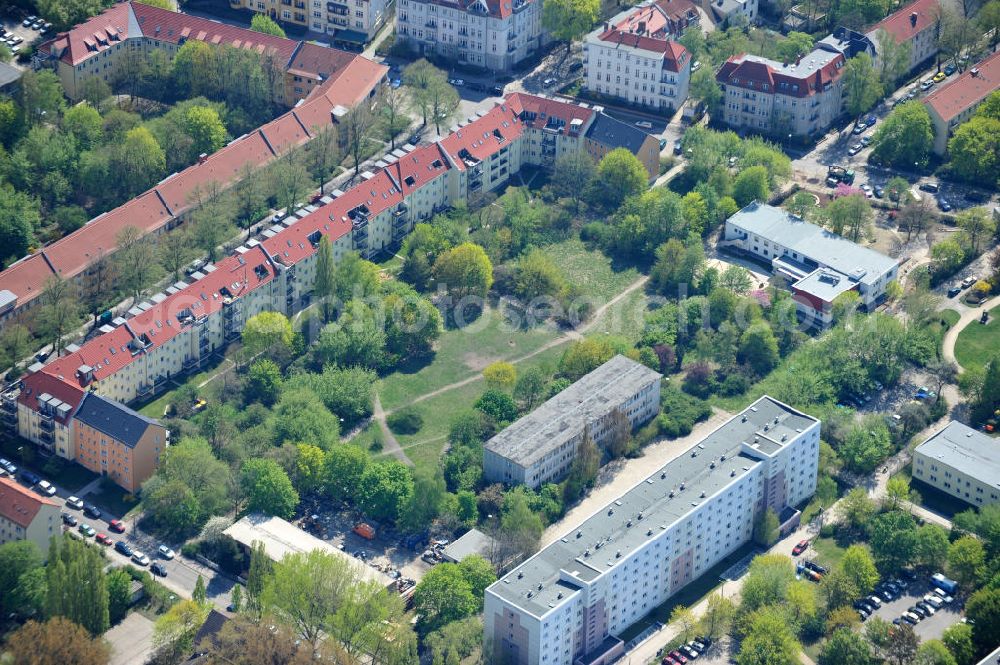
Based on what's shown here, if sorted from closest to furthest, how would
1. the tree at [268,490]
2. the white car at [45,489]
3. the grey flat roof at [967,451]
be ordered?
the tree at [268,490], the white car at [45,489], the grey flat roof at [967,451]

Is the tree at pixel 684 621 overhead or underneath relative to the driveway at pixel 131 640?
overhead

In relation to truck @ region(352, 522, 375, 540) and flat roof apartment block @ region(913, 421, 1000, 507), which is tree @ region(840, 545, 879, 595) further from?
truck @ region(352, 522, 375, 540)

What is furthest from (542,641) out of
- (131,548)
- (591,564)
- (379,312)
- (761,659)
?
(379,312)

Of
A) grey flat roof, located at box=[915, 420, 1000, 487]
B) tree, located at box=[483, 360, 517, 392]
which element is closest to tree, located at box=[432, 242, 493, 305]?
tree, located at box=[483, 360, 517, 392]

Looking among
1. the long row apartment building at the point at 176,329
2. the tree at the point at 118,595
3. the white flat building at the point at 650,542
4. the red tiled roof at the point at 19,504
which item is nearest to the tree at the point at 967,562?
the white flat building at the point at 650,542

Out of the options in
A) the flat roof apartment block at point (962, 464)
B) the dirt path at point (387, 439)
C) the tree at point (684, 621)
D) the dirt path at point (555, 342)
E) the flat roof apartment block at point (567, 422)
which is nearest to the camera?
the tree at point (684, 621)

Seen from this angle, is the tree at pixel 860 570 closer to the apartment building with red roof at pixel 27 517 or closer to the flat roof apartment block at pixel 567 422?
the flat roof apartment block at pixel 567 422
